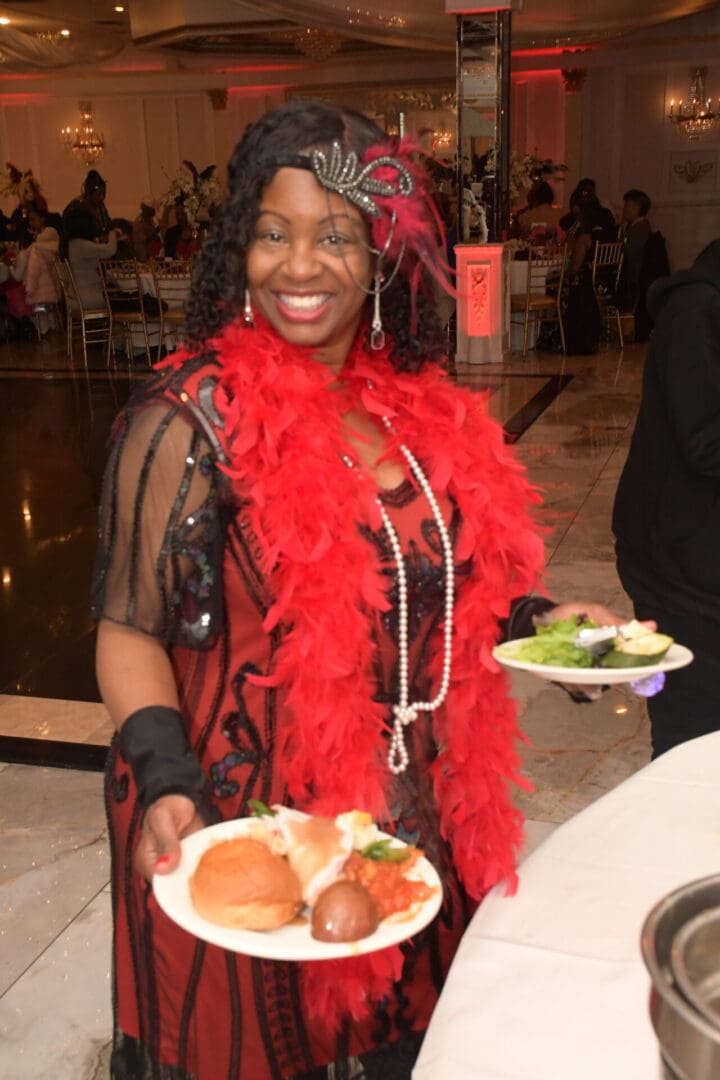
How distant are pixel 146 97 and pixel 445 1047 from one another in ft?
51.8

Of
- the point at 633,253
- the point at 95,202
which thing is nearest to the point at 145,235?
the point at 95,202

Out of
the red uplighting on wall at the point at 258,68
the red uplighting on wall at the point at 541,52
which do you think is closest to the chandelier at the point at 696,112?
the red uplighting on wall at the point at 541,52

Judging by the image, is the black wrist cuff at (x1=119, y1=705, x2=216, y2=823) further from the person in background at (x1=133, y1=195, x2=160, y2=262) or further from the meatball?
the person in background at (x1=133, y1=195, x2=160, y2=262)

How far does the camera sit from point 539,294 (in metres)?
9.22

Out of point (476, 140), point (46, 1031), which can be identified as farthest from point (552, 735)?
point (476, 140)

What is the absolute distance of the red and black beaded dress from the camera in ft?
3.71

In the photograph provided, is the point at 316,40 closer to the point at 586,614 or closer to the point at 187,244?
the point at 187,244

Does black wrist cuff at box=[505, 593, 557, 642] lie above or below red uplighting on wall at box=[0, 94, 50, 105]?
below

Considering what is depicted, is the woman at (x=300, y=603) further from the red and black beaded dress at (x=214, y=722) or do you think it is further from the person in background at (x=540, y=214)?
the person in background at (x=540, y=214)

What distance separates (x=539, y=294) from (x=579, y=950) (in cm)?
881

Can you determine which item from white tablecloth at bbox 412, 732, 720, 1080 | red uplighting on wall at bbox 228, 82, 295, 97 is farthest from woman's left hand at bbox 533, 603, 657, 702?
red uplighting on wall at bbox 228, 82, 295, 97

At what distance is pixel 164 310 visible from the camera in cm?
918

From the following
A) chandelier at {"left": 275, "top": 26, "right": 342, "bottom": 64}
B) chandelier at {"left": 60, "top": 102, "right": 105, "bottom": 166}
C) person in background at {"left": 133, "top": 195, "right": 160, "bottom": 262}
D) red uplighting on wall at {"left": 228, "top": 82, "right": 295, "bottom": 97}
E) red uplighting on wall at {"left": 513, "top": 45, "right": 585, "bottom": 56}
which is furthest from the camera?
chandelier at {"left": 60, "top": 102, "right": 105, "bottom": 166}

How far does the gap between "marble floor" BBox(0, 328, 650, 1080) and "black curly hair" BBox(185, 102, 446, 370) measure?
2.34ft
